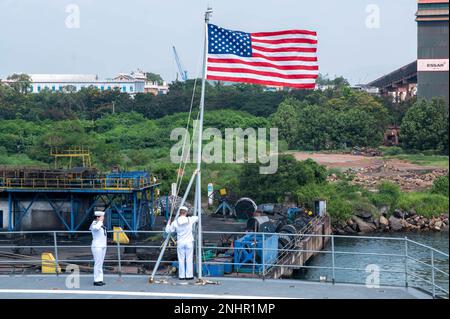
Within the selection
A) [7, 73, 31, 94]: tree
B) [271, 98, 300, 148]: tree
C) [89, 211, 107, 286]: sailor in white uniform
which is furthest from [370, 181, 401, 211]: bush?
[7, 73, 31, 94]: tree

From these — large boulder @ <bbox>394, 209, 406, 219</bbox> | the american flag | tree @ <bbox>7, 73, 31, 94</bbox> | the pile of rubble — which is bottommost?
large boulder @ <bbox>394, 209, 406, 219</bbox>

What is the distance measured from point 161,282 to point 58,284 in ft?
5.66

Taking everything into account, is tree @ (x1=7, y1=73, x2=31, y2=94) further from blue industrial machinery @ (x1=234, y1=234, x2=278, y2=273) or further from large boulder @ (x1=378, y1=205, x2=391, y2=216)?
blue industrial machinery @ (x1=234, y1=234, x2=278, y2=273)

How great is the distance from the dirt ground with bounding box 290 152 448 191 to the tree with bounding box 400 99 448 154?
433cm

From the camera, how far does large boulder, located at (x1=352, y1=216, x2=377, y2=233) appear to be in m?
52.0

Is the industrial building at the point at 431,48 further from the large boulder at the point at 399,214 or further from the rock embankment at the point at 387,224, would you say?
the rock embankment at the point at 387,224

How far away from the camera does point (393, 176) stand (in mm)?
66625

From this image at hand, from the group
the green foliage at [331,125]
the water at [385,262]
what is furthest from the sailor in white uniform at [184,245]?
the green foliage at [331,125]

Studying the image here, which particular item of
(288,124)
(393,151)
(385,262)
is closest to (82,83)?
(288,124)

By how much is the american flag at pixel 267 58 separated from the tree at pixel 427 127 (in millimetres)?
63984

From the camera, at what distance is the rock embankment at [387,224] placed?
2046 inches

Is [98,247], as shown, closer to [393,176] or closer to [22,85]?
[393,176]

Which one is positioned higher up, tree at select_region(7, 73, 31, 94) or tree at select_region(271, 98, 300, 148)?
tree at select_region(7, 73, 31, 94)
